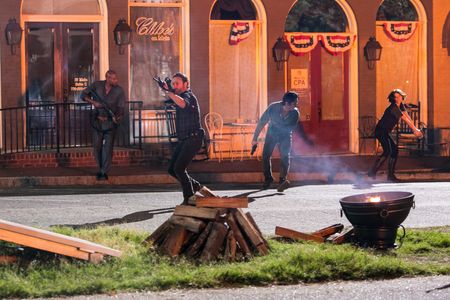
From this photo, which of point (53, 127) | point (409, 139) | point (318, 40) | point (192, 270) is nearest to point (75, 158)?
point (53, 127)

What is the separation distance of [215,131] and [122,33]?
9.64 feet

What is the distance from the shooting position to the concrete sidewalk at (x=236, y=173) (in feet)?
61.8

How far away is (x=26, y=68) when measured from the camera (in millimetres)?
21344

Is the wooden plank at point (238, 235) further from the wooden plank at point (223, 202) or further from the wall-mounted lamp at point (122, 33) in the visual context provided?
the wall-mounted lamp at point (122, 33)

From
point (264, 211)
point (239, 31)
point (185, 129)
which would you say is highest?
point (239, 31)

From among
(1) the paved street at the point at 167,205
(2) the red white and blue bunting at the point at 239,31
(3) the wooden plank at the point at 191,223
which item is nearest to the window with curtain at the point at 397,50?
(2) the red white and blue bunting at the point at 239,31

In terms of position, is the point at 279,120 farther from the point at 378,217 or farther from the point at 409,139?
the point at 409,139

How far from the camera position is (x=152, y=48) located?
72.9ft

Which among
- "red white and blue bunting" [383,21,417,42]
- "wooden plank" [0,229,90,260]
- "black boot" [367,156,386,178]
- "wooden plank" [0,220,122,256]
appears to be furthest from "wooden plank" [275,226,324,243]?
"red white and blue bunting" [383,21,417,42]

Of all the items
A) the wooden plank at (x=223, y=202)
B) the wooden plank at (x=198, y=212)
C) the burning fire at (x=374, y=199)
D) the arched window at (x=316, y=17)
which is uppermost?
the arched window at (x=316, y=17)

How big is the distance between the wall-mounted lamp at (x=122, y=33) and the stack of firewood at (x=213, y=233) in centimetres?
1164

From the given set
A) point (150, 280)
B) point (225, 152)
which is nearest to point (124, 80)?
point (225, 152)

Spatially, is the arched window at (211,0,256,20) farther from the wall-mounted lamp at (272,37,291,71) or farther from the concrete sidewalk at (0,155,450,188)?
the concrete sidewalk at (0,155,450,188)

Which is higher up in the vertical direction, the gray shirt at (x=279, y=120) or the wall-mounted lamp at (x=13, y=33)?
the wall-mounted lamp at (x=13, y=33)
